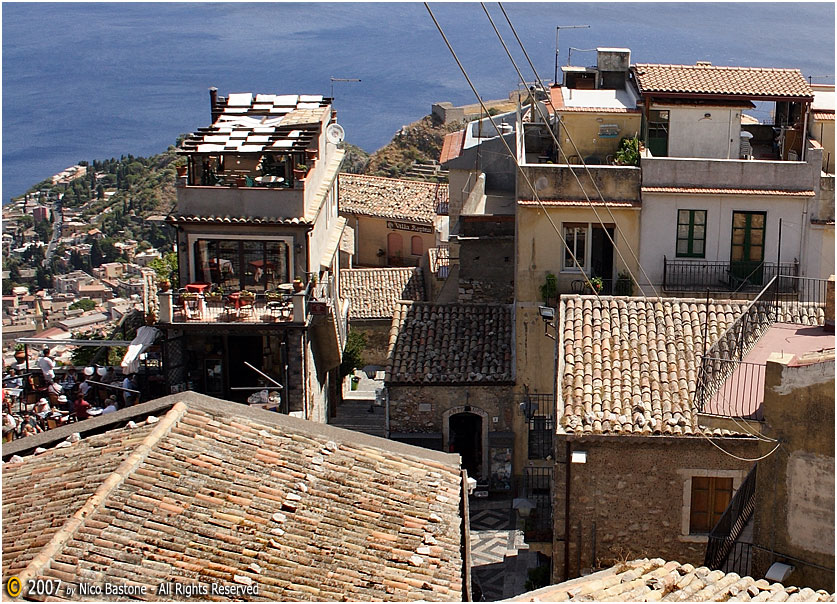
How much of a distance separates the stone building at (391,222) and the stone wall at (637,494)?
3274 centimetres

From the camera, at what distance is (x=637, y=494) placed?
19078 mm

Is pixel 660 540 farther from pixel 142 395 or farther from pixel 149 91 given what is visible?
pixel 149 91

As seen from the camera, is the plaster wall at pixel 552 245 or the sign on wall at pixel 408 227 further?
the sign on wall at pixel 408 227

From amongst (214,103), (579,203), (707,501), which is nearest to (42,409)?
(214,103)

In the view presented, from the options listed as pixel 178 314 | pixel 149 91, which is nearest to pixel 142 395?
pixel 178 314

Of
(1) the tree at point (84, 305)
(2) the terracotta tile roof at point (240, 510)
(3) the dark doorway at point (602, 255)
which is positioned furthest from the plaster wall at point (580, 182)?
(1) the tree at point (84, 305)

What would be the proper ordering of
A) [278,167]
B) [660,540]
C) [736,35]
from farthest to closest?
[736,35], [278,167], [660,540]

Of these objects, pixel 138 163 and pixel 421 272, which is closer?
pixel 421 272

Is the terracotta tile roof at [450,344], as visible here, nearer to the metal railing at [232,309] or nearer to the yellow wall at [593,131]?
the metal railing at [232,309]

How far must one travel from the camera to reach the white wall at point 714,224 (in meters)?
28.6

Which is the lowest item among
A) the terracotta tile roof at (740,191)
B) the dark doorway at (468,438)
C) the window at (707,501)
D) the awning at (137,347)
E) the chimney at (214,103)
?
the dark doorway at (468,438)

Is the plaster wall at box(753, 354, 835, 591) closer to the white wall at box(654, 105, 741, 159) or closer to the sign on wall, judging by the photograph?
the white wall at box(654, 105, 741, 159)

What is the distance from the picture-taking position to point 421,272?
151 ft

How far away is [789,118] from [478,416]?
485 inches
